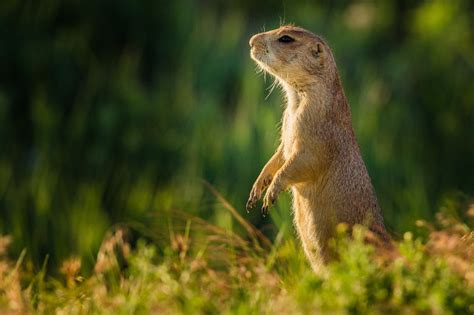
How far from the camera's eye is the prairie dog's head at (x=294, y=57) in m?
5.07

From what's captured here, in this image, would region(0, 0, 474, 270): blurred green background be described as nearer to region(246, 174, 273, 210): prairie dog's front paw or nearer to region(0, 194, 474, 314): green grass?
region(246, 174, 273, 210): prairie dog's front paw

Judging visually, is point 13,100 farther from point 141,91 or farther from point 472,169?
point 472,169

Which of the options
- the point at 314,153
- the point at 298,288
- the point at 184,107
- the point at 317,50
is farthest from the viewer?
the point at 184,107

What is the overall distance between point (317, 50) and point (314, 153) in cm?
58

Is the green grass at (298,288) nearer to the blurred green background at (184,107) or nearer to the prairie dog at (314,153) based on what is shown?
the prairie dog at (314,153)

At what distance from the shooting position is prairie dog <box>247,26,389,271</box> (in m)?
4.76

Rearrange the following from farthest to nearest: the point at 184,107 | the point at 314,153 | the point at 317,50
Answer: the point at 184,107 → the point at 317,50 → the point at 314,153

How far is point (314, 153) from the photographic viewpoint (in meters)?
4.85

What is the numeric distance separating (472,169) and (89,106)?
158 inches

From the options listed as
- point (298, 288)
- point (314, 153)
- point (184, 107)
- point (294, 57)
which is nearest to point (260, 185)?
point (314, 153)

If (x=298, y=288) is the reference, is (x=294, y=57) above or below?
above

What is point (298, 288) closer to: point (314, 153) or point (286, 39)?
point (314, 153)

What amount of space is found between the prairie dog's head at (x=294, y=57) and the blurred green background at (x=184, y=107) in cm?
241

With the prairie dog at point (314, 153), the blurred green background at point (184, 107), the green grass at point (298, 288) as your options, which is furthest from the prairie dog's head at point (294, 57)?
the blurred green background at point (184, 107)
